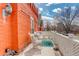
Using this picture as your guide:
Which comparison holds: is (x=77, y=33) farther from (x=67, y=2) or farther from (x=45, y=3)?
(x=45, y=3)

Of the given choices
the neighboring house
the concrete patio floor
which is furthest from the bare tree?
the concrete patio floor

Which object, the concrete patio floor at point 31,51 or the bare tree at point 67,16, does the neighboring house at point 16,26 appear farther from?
the bare tree at point 67,16

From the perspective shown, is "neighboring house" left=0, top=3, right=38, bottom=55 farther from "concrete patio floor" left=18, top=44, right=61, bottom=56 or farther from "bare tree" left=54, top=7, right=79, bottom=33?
"bare tree" left=54, top=7, right=79, bottom=33

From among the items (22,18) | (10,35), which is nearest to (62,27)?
(22,18)

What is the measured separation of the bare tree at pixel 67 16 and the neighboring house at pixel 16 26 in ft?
1.00

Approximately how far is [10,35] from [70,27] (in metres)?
0.76

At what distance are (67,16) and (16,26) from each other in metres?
0.65

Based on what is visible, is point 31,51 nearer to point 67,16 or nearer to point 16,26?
point 16,26

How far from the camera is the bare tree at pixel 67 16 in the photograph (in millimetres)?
1899

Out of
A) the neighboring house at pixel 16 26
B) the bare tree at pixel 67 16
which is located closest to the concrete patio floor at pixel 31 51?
the neighboring house at pixel 16 26

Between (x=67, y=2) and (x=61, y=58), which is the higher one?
(x=67, y=2)

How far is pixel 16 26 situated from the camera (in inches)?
76.2

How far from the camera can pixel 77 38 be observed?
A: 1.89m

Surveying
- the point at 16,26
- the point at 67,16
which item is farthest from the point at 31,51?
the point at 67,16
